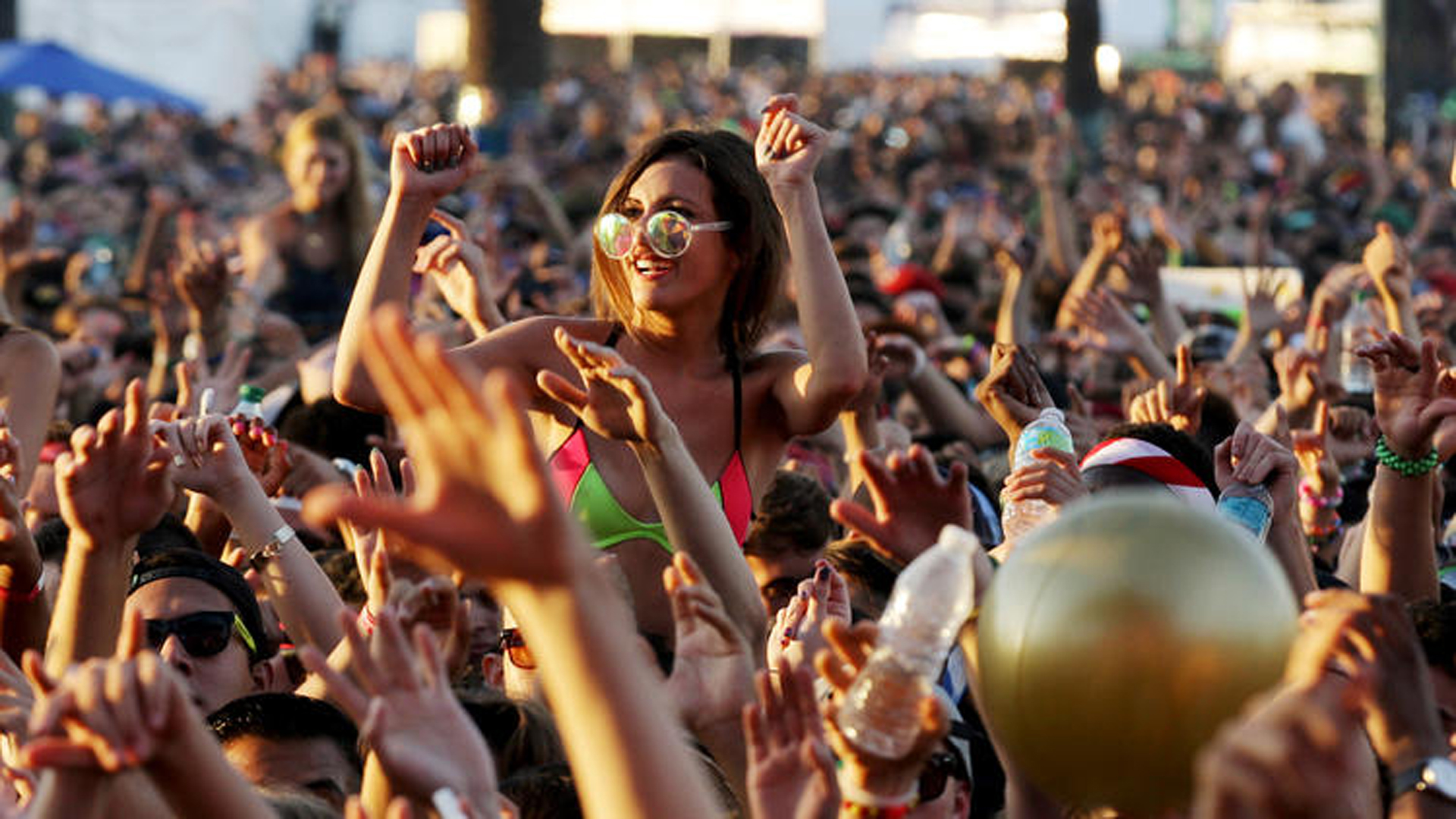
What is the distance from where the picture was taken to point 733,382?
4.24m

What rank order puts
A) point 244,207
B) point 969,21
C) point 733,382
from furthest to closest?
point 969,21 < point 244,207 < point 733,382

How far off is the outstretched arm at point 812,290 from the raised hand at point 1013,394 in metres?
0.74

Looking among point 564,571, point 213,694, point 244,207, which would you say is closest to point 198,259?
point 213,694

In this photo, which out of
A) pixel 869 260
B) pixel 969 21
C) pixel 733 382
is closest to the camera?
pixel 733 382

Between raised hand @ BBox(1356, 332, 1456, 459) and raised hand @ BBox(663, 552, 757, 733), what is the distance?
5.75 feet

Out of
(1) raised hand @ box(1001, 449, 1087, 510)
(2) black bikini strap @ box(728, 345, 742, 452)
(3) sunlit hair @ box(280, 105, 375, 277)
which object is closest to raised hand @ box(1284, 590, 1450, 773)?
(1) raised hand @ box(1001, 449, 1087, 510)

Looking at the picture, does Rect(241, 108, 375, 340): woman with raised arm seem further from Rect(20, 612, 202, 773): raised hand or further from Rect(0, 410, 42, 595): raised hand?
Rect(20, 612, 202, 773): raised hand

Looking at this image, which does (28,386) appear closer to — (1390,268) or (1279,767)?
(1390,268)

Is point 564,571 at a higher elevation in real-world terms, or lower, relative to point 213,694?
higher

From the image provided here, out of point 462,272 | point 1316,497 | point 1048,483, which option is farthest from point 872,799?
point 462,272

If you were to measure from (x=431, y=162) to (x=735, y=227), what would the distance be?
0.57 metres

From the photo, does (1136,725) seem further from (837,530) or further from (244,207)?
(244,207)

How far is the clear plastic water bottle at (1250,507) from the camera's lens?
404 cm

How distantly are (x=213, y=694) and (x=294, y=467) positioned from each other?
142 centimetres
